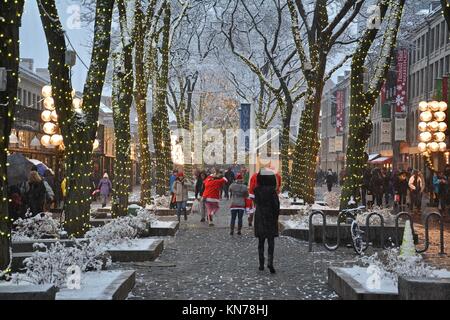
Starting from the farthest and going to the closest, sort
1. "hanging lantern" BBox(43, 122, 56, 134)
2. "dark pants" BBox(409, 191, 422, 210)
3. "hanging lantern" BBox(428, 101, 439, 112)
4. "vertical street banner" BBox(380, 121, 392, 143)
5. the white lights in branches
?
1. "vertical street banner" BBox(380, 121, 392, 143)
2. "dark pants" BBox(409, 191, 422, 210)
3. the white lights in branches
4. "hanging lantern" BBox(428, 101, 439, 112)
5. "hanging lantern" BBox(43, 122, 56, 134)

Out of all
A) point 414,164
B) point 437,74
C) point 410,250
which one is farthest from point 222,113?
point 410,250

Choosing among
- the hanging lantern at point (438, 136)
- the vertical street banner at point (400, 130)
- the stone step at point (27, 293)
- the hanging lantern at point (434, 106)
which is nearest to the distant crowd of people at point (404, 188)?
the hanging lantern at point (438, 136)

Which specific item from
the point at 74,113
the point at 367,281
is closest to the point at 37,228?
the point at 74,113

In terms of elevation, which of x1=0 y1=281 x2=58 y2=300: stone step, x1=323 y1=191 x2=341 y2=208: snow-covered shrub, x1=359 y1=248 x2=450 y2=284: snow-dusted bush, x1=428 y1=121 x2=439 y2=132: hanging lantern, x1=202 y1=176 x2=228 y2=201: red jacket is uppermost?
x1=428 y1=121 x2=439 y2=132: hanging lantern

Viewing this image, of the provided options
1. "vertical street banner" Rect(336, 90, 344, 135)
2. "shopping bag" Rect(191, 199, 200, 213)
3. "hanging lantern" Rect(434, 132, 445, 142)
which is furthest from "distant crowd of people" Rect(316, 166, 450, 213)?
"vertical street banner" Rect(336, 90, 344, 135)

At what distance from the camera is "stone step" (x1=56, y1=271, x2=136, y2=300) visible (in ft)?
29.4

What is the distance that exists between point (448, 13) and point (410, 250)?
3.66 metres

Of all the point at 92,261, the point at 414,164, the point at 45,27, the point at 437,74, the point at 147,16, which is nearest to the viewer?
the point at 92,261

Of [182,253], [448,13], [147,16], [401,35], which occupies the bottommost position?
[182,253]

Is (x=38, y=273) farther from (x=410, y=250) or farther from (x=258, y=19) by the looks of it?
(x=258, y=19)

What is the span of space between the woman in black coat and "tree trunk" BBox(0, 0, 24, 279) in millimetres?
5183

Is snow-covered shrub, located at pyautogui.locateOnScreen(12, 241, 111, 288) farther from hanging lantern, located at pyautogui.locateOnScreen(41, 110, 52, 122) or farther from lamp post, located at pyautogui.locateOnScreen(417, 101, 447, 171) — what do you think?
lamp post, located at pyautogui.locateOnScreen(417, 101, 447, 171)

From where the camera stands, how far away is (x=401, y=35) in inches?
1630

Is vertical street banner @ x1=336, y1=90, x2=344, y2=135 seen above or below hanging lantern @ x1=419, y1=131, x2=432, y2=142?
above
